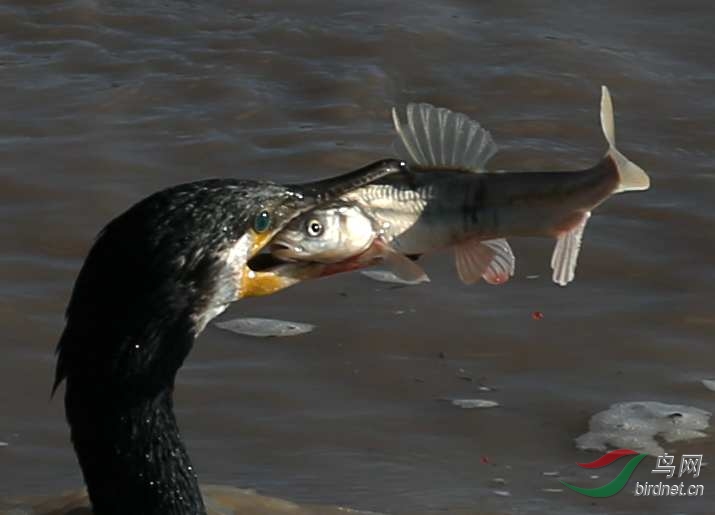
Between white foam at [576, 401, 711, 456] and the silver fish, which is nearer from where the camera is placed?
the silver fish

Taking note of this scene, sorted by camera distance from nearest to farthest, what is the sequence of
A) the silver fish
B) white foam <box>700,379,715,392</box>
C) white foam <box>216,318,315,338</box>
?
the silver fish → white foam <box>700,379,715,392</box> → white foam <box>216,318,315,338</box>

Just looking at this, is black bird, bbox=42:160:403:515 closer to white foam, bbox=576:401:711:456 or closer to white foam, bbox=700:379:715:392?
white foam, bbox=576:401:711:456

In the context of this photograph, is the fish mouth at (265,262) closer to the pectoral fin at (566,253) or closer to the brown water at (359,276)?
the pectoral fin at (566,253)

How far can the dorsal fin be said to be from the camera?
3998mm

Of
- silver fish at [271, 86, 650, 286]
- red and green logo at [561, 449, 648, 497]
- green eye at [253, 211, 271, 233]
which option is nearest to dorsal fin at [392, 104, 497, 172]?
silver fish at [271, 86, 650, 286]

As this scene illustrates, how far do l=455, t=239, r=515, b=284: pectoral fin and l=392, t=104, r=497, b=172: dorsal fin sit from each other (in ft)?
0.54

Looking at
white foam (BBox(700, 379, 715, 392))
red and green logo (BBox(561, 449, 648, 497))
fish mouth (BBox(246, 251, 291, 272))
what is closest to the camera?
fish mouth (BBox(246, 251, 291, 272))

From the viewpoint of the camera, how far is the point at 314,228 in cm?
401

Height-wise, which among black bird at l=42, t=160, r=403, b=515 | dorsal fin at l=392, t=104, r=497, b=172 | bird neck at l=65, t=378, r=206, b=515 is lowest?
bird neck at l=65, t=378, r=206, b=515

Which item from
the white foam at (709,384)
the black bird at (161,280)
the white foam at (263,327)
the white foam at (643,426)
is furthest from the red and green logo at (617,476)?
the black bird at (161,280)

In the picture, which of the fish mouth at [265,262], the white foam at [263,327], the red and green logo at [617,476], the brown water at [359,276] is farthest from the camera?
the white foam at [263,327]

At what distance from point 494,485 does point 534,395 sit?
59 centimetres

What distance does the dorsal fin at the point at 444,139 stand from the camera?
157 inches

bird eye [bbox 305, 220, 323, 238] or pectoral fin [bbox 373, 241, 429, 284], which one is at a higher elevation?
bird eye [bbox 305, 220, 323, 238]
